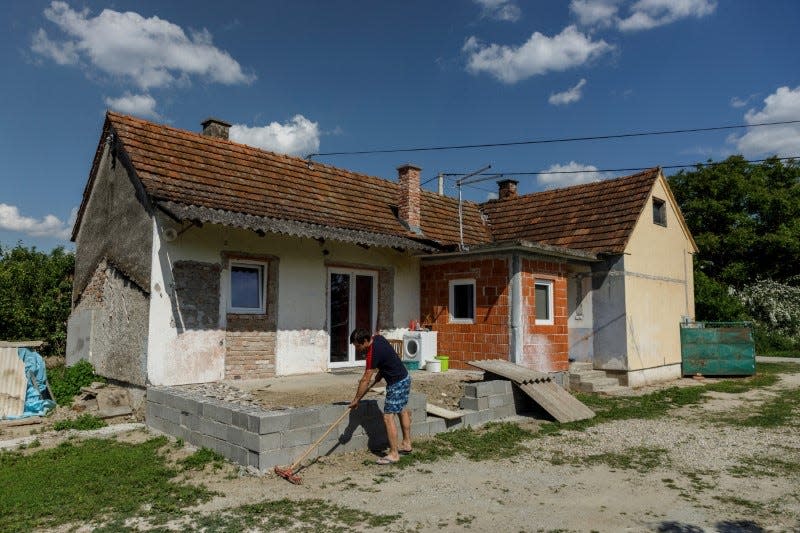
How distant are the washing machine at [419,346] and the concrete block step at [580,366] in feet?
11.8

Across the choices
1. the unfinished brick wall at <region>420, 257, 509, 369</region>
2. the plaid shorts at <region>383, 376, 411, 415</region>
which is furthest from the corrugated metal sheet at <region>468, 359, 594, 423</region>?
the plaid shorts at <region>383, 376, 411, 415</region>

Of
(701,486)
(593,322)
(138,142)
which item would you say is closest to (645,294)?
(593,322)

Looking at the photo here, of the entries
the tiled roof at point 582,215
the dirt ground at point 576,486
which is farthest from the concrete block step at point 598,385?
the dirt ground at point 576,486

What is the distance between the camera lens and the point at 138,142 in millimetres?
10758

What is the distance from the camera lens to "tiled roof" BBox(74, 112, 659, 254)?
34.2 ft

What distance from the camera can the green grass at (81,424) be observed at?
8812 millimetres

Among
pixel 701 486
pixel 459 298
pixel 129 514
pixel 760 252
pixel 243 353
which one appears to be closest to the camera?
pixel 129 514

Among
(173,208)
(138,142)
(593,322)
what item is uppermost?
(138,142)

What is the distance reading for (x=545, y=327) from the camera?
12867 mm

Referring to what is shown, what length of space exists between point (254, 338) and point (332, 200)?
4.17 metres

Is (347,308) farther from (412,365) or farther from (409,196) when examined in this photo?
(409,196)

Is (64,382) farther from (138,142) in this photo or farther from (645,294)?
(645,294)

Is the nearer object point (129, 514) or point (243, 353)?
point (129, 514)

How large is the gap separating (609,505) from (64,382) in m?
9.83
